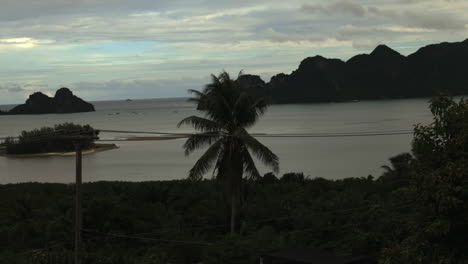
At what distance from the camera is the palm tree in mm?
26516

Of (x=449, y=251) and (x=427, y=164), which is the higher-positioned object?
(x=427, y=164)

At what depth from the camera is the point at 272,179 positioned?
4497 centimetres

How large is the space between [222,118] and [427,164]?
15262 mm

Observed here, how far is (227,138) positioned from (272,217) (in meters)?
7.10

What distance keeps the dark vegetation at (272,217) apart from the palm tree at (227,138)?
1394 mm

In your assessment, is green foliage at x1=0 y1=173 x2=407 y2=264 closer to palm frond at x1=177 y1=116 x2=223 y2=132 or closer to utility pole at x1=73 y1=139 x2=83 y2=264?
palm frond at x1=177 y1=116 x2=223 y2=132

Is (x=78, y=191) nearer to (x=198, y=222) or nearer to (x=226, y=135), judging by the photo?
(x=226, y=135)

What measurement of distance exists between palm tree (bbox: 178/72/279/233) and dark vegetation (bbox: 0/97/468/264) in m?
1.39

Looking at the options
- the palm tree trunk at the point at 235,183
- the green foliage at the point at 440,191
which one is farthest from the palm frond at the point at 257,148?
the green foliage at the point at 440,191

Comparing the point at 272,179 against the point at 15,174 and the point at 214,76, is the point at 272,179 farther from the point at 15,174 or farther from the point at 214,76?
the point at 15,174

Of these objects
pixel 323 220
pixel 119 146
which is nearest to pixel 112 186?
pixel 323 220

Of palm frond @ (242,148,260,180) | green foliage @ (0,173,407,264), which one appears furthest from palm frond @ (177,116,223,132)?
green foliage @ (0,173,407,264)

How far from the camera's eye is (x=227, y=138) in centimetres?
2677

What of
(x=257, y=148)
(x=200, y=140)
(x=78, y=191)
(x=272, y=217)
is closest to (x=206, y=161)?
(x=200, y=140)
